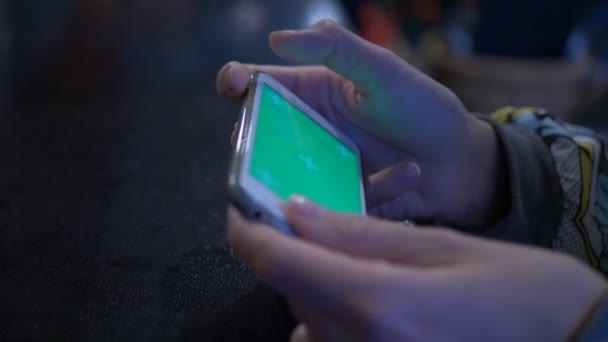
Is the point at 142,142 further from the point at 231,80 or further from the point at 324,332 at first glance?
the point at 324,332

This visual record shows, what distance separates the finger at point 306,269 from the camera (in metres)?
0.28

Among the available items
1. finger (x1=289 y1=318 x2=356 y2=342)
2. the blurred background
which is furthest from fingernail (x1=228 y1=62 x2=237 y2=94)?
finger (x1=289 y1=318 x2=356 y2=342)

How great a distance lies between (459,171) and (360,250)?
0.27 metres

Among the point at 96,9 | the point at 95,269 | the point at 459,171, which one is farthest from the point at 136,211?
the point at 96,9

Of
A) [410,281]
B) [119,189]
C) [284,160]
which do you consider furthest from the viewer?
[119,189]

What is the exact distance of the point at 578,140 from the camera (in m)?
0.54

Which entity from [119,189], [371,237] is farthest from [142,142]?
[371,237]

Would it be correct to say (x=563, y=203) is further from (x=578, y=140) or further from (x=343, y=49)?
(x=343, y=49)

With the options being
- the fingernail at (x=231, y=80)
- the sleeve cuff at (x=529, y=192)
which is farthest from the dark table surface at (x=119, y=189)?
the sleeve cuff at (x=529, y=192)

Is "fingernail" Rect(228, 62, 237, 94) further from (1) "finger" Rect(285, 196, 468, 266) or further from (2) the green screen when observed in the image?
(1) "finger" Rect(285, 196, 468, 266)

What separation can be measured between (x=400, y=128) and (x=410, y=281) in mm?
269

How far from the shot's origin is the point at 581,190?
51 centimetres

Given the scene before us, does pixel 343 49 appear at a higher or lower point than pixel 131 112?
higher

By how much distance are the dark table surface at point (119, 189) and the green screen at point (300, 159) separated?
0.29 ft
